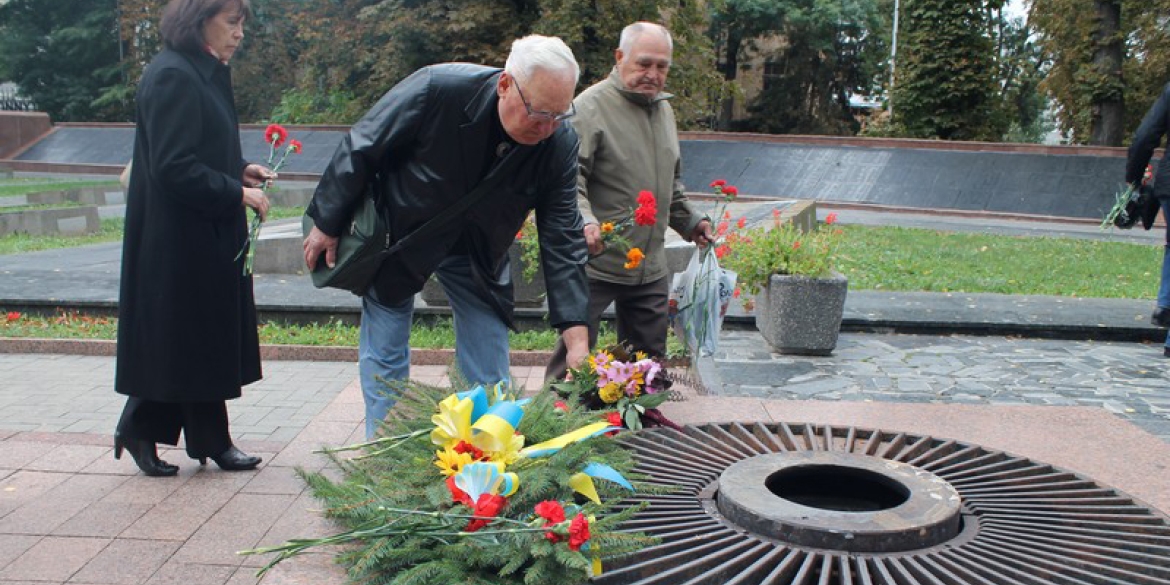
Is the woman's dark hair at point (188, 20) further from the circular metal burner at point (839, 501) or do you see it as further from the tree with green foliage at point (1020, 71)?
the tree with green foliage at point (1020, 71)

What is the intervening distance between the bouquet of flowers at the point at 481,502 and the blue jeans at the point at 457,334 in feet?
2.93

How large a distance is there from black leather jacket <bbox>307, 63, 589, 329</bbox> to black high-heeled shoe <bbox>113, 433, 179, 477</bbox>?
1145 mm

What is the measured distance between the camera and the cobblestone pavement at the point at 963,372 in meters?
5.46

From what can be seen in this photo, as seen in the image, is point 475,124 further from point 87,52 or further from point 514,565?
point 87,52

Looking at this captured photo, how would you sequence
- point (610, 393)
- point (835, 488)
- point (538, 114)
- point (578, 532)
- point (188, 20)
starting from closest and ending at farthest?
point (578, 532), point (835, 488), point (538, 114), point (610, 393), point (188, 20)

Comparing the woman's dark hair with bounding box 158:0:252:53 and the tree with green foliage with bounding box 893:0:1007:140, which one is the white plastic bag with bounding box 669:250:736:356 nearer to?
the woman's dark hair with bounding box 158:0:252:53

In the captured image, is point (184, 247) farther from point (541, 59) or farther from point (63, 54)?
point (63, 54)

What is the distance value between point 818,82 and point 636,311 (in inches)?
1163

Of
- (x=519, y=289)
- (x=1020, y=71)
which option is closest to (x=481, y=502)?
(x=519, y=289)

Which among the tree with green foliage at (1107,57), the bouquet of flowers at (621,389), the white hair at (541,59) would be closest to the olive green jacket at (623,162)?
the bouquet of flowers at (621,389)

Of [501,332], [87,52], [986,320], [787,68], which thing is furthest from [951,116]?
[87,52]

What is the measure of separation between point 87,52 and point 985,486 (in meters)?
35.5

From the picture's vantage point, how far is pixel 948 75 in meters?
23.3

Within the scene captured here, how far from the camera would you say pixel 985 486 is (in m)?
2.51
